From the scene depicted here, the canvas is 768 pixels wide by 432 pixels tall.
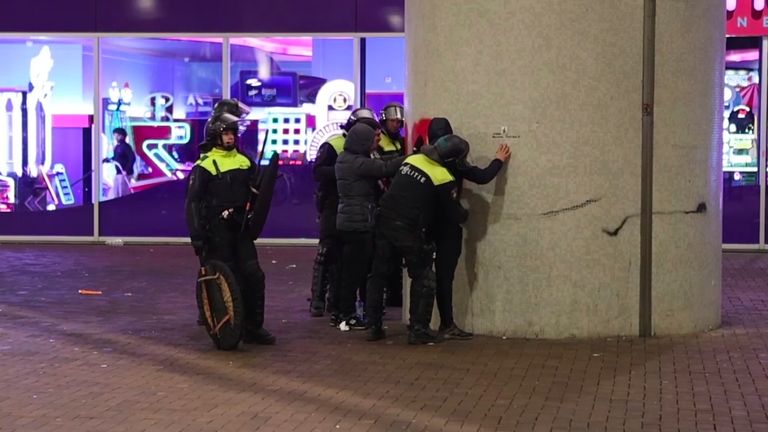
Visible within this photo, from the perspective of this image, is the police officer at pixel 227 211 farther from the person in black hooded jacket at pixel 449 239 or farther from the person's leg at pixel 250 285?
the person in black hooded jacket at pixel 449 239

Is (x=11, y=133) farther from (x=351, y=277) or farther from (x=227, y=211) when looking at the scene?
(x=227, y=211)

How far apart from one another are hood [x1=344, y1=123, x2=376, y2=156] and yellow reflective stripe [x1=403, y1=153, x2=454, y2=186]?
2.05ft

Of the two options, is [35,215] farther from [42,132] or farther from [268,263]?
[268,263]

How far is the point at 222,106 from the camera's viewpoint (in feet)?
31.3

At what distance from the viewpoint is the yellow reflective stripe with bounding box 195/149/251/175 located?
9.03m

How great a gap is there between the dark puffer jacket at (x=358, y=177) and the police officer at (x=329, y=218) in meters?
0.49

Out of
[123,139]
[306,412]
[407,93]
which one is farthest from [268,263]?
[306,412]

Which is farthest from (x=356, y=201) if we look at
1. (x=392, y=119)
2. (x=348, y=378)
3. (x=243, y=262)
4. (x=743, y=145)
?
(x=743, y=145)

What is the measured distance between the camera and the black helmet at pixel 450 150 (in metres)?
8.81

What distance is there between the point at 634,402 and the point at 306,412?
1.98 meters

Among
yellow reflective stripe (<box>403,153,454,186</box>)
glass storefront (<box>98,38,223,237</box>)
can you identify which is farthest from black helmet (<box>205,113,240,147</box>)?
glass storefront (<box>98,38,223,237</box>)

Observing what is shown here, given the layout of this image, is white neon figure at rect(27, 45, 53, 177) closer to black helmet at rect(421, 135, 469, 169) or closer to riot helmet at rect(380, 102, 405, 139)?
riot helmet at rect(380, 102, 405, 139)

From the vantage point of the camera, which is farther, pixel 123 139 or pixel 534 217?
pixel 123 139

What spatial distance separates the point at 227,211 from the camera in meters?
9.02
